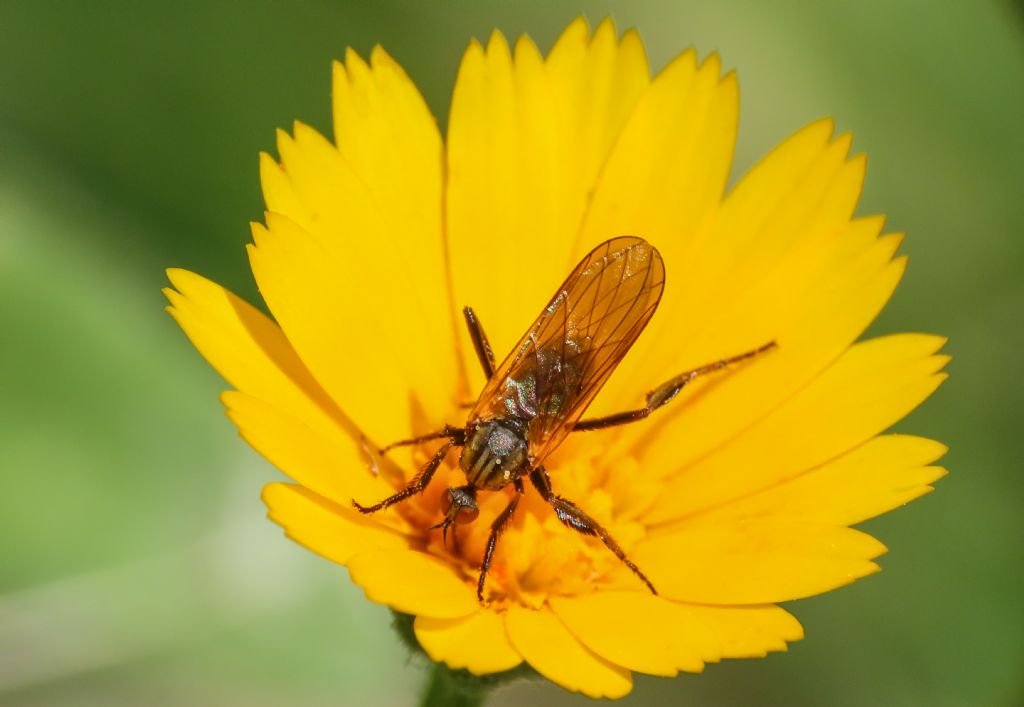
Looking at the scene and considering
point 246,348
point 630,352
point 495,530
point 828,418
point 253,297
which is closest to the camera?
point 246,348

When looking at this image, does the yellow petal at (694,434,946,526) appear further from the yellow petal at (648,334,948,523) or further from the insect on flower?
the insect on flower

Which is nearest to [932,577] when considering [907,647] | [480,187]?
[907,647]

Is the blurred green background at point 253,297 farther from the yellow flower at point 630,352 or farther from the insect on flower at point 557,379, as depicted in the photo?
the insect on flower at point 557,379

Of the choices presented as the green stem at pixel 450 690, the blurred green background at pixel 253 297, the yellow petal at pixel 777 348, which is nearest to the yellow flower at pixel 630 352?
the yellow petal at pixel 777 348

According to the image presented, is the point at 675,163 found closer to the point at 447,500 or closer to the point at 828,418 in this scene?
the point at 828,418

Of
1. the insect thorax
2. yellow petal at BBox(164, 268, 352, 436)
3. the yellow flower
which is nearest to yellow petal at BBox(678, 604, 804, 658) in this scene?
the yellow flower

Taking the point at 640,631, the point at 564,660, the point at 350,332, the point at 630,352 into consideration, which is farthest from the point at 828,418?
the point at 350,332
